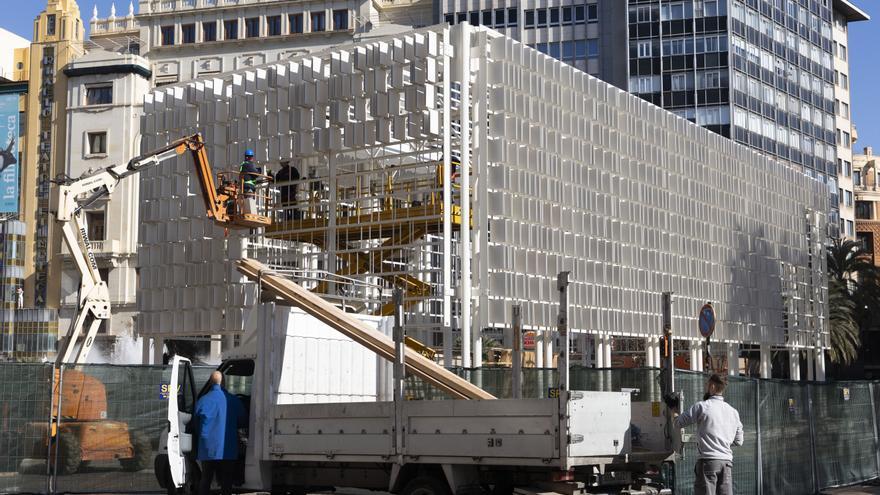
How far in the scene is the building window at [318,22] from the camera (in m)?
87.4

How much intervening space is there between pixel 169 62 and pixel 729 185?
50.9m

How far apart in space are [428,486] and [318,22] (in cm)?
7719

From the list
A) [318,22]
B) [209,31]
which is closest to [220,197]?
[318,22]

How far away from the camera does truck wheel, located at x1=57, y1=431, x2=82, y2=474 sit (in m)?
18.8

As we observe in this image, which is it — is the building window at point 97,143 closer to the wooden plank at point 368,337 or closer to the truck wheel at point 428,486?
the wooden plank at point 368,337

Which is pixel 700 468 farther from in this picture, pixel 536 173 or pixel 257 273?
pixel 536 173

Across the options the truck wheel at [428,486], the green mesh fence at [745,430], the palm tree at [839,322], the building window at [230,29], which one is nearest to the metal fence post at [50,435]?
the truck wheel at [428,486]

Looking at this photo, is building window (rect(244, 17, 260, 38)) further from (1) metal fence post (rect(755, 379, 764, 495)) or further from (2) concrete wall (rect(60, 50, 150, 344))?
(1) metal fence post (rect(755, 379, 764, 495))

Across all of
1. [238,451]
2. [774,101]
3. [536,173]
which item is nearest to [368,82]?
[536,173]

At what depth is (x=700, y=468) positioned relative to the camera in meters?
12.7

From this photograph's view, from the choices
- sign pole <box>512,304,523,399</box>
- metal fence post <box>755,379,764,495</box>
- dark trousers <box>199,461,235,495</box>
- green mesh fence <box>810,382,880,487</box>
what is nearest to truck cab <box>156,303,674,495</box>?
dark trousers <box>199,461,235,495</box>

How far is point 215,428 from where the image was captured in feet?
48.1

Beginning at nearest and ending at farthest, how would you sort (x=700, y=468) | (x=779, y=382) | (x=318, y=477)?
1. (x=700, y=468)
2. (x=318, y=477)
3. (x=779, y=382)

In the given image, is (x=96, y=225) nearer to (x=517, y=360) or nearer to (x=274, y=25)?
(x=274, y=25)
